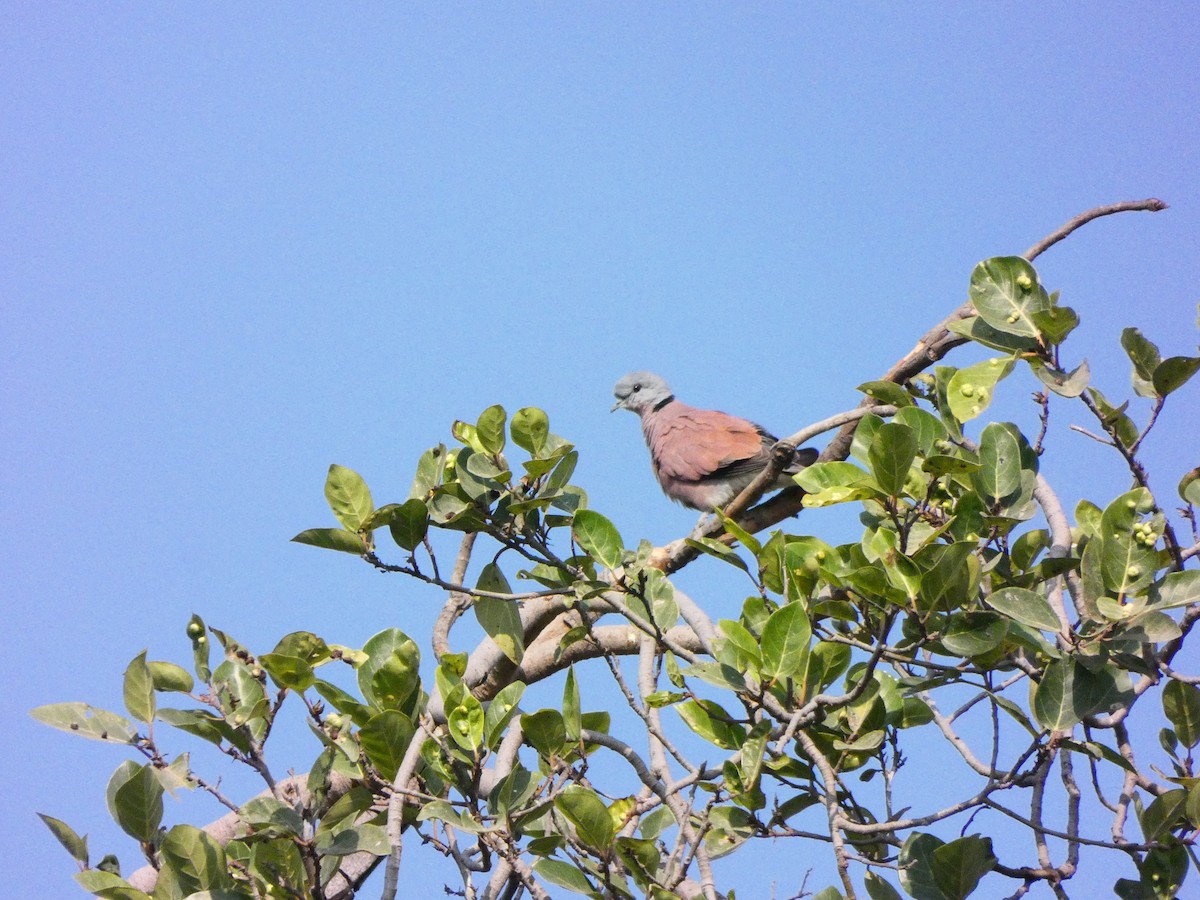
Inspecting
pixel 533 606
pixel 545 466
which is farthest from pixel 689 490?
pixel 545 466

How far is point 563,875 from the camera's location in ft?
6.88

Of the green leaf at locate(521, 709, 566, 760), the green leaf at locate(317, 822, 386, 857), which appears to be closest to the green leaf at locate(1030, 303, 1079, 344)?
the green leaf at locate(521, 709, 566, 760)

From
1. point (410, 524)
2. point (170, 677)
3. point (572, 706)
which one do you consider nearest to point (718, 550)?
point (572, 706)

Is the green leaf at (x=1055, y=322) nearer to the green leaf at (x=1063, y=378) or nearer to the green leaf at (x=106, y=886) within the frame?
the green leaf at (x=1063, y=378)

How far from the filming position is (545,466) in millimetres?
2346

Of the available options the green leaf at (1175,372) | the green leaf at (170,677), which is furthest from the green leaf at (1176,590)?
the green leaf at (170,677)

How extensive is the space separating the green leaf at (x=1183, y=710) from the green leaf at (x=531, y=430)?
1430mm

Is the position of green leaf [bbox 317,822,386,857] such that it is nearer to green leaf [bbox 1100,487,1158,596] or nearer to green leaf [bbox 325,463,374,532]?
green leaf [bbox 325,463,374,532]

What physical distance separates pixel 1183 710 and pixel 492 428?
62.5 inches

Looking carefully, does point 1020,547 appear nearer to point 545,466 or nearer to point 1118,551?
point 1118,551

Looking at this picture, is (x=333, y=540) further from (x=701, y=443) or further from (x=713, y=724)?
(x=701, y=443)

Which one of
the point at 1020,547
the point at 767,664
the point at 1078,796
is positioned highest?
the point at 1020,547

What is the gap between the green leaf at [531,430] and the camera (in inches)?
93.6

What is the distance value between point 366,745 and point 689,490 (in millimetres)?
4195
